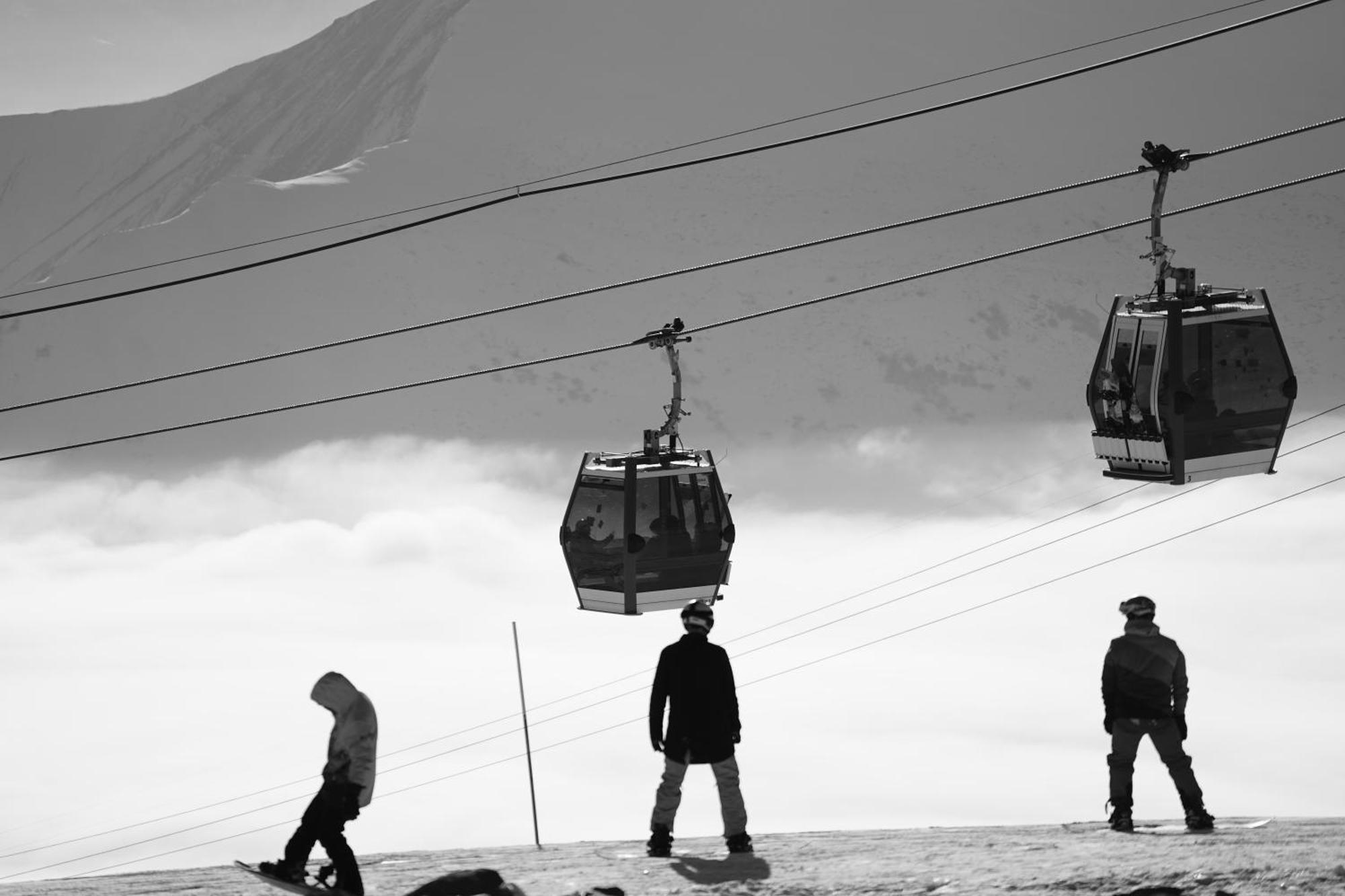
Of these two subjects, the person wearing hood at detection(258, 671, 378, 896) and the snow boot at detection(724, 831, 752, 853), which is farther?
the snow boot at detection(724, 831, 752, 853)

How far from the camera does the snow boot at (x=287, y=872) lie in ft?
33.9

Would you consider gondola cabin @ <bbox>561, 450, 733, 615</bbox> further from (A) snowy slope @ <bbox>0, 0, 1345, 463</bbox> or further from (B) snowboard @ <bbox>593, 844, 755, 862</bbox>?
(A) snowy slope @ <bbox>0, 0, 1345, 463</bbox>

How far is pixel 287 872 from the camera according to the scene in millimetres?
10344

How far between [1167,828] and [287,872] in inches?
238

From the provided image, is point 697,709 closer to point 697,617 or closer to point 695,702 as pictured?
point 695,702

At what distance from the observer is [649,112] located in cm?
8288

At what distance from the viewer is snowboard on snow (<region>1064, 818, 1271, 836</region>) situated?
1214 centimetres

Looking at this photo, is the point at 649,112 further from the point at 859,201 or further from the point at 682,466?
the point at 682,466

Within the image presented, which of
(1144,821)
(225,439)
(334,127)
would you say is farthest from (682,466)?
(334,127)

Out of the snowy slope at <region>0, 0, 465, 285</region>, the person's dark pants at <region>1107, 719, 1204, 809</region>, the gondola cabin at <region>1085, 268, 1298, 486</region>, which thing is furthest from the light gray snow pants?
the snowy slope at <region>0, 0, 465, 285</region>

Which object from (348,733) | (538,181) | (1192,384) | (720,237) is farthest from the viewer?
(720,237)

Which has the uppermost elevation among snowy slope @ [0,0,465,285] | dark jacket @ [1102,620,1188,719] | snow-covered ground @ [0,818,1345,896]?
snowy slope @ [0,0,465,285]

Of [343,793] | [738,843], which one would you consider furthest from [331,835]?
[738,843]

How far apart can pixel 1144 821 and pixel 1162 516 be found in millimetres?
62734
